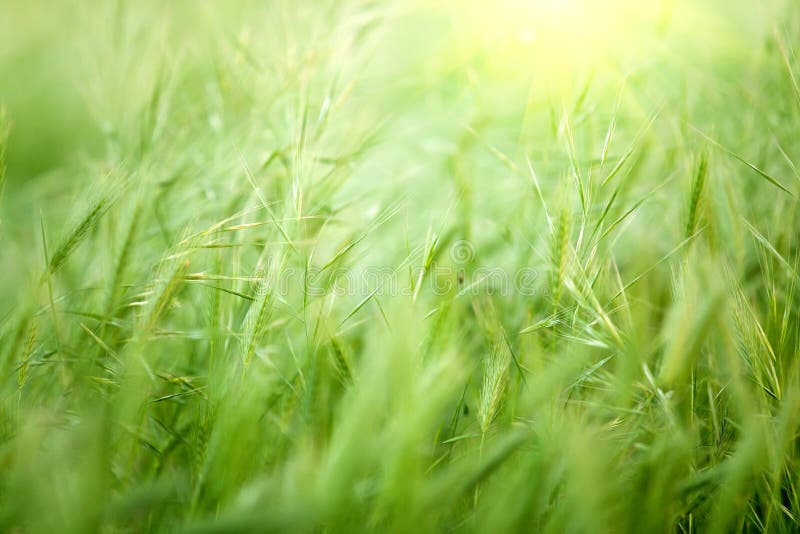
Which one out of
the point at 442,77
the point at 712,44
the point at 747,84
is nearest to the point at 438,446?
the point at 442,77

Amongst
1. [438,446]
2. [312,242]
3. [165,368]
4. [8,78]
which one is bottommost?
[438,446]

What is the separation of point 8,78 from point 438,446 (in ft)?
4.12

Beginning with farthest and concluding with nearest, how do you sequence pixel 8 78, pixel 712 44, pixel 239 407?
pixel 8 78, pixel 712 44, pixel 239 407

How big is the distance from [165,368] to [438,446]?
0.31 metres

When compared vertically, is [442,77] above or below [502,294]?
above

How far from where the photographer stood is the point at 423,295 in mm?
703

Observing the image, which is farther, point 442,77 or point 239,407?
point 442,77

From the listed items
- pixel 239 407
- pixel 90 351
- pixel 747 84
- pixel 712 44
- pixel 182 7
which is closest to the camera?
pixel 239 407

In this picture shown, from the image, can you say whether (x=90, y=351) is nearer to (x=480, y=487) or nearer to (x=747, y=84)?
(x=480, y=487)

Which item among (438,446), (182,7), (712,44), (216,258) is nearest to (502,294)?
(438,446)

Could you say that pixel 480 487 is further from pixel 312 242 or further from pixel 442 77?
pixel 442 77

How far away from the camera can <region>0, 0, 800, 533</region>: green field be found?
418mm

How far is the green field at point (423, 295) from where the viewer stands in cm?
42

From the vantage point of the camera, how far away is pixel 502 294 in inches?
28.0
